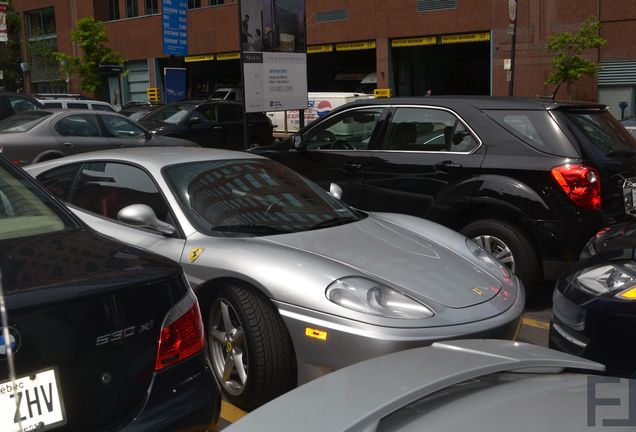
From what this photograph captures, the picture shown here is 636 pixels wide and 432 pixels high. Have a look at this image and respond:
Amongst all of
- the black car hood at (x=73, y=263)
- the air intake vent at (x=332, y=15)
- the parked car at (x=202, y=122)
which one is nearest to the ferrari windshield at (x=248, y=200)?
the black car hood at (x=73, y=263)

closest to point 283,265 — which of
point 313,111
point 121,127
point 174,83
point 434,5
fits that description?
point 121,127

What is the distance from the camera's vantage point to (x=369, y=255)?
3877 mm

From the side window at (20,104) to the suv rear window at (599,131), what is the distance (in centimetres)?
1350

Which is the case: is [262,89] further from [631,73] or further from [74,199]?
[631,73]

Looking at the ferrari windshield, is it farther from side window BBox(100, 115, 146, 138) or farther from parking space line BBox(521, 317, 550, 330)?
side window BBox(100, 115, 146, 138)

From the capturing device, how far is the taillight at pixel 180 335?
2393 mm

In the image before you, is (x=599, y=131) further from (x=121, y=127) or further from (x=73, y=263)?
(x=121, y=127)

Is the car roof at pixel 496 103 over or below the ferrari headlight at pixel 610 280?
over

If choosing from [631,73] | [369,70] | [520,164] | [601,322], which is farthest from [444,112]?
[369,70]

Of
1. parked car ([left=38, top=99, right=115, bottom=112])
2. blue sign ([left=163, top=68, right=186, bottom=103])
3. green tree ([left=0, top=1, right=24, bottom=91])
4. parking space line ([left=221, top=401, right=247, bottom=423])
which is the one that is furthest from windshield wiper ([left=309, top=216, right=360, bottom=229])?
green tree ([left=0, top=1, right=24, bottom=91])

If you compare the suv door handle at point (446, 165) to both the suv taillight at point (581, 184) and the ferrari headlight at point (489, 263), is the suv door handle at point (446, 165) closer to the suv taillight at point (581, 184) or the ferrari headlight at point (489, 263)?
the suv taillight at point (581, 184)

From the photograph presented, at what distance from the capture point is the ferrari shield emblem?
3.89 meters

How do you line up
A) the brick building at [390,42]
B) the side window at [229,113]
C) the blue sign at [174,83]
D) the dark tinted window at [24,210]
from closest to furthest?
the dark tinted window at [24,210]
the side window at [229,113]
the blue sign at [174,83]
the brick building at [390,42]

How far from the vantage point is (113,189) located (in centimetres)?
470
